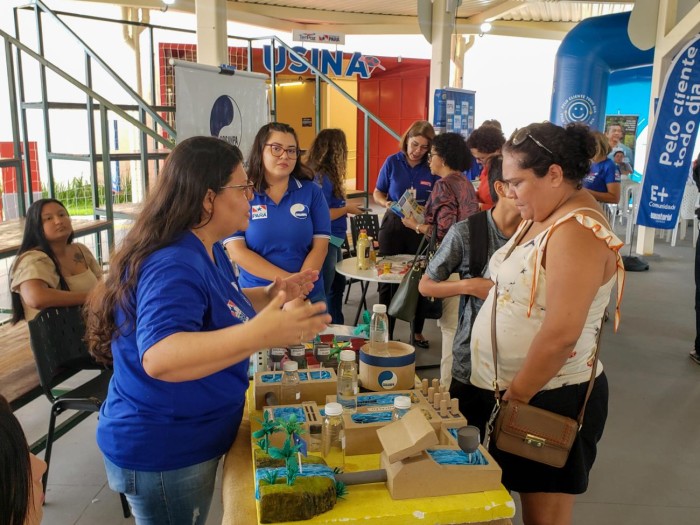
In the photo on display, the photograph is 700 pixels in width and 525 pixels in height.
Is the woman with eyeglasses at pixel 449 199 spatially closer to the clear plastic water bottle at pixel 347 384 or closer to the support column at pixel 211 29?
the clear plastic water bottle at pixel 347 384

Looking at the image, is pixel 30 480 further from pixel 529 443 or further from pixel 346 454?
pixel 529 443

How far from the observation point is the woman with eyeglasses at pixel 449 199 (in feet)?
10.8

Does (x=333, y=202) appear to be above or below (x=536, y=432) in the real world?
above

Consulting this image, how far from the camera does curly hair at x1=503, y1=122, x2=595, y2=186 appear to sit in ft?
4.82

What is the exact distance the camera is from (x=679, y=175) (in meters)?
6.80

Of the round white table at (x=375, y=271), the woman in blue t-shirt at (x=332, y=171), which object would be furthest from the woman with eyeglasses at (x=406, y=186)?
the woman in blue t-shirt at (x=332, y=171)

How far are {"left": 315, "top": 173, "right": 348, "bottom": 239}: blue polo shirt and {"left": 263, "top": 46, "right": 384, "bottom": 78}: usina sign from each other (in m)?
7.34

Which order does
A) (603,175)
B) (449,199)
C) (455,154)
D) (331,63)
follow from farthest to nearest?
(331,63), (603,175), (455,154), (449,199)

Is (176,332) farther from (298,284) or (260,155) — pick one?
(260,155)

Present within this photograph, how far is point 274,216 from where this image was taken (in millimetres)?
2713

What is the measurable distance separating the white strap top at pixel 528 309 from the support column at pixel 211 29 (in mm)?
5252

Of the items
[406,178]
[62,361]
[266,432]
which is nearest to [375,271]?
[406,178]

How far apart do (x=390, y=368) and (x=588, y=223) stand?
0.66 m

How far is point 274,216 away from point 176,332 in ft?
5.34
